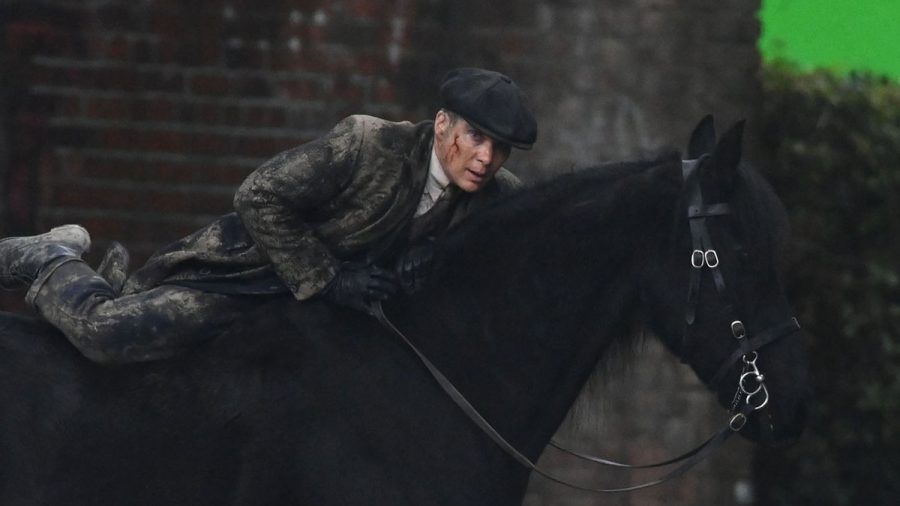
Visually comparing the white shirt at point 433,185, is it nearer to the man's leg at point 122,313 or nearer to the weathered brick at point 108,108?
the man's leg at point 122,313

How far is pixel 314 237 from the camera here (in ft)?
13.3

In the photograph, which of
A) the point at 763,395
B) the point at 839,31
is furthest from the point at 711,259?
the point at 839,31

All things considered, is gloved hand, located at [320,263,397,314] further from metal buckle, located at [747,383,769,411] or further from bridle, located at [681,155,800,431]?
metal buckle, located at [747,383,769,411]

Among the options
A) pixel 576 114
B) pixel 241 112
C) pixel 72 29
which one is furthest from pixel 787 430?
pixel 72 29

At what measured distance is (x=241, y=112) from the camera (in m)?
6.72

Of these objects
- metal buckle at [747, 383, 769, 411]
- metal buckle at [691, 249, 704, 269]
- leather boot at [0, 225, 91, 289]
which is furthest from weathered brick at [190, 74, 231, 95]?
metal buckle at [747, 383, 769, 411]

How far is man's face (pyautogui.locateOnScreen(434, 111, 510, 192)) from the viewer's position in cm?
407

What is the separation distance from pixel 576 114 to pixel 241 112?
4.75 feet

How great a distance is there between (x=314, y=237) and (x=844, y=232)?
397 cm

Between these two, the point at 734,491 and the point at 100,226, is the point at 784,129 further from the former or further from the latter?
the point at 100,226

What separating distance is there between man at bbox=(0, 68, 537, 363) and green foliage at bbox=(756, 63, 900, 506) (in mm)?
3343

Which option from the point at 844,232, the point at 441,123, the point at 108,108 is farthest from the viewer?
the point at 844,232

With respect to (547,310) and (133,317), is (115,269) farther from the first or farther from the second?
(547,310)

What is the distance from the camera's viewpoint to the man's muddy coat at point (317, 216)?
158 inches
